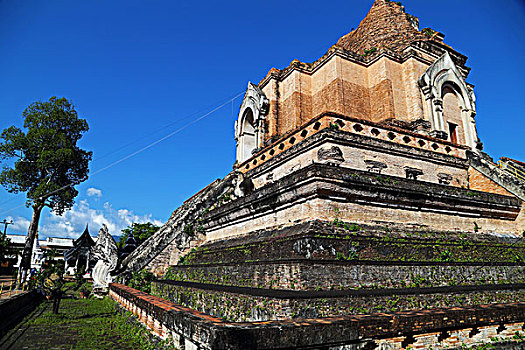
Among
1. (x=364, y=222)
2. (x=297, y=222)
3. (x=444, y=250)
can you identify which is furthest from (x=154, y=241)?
(x=444, y=250)

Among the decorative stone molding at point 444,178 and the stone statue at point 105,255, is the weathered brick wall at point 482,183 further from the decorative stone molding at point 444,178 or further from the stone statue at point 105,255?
the stone statue at point 105,255

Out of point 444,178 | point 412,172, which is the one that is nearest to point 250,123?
point 412,172

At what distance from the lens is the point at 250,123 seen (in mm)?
16500

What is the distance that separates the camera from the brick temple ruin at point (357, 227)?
437cm

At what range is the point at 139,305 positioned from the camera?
23.5 feet

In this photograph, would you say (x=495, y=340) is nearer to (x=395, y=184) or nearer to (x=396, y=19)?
(x=395, y=184)

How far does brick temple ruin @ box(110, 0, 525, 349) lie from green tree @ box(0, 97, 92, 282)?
1284 cm

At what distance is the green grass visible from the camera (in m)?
6.68

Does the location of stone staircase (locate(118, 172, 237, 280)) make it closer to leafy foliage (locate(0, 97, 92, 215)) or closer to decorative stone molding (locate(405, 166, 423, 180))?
decorative stone molding (locate(405, 166, 423, 180))

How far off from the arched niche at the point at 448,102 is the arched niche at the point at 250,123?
20.7ft

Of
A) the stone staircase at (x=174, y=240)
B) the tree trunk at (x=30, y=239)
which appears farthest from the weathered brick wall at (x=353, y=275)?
the tree trunk at (x=30, y=239)

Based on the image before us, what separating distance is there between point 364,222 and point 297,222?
4.41 ft

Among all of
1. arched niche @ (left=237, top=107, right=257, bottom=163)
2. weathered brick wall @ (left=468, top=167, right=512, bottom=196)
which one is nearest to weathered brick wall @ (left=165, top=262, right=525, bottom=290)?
weathered brick wall @ (left=468, top=167, right=512, bottom=196)

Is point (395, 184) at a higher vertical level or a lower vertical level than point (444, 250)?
higher
